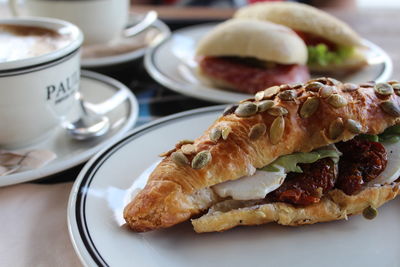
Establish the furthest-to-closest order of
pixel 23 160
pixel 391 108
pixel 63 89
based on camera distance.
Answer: pixel 63 89 → pixel 23 160 → pixel 391 108

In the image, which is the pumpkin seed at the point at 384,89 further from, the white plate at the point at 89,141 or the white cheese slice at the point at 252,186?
the white plate at the point at 89,141

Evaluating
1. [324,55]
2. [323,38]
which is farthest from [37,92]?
[323,38]

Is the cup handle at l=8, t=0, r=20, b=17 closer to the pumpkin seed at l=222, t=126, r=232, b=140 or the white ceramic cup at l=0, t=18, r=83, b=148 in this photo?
the white ceramic cup at l=0, t=18, r=83, b=148

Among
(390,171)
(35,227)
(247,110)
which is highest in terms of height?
(247,110)

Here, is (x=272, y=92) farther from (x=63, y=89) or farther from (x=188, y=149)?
(x=63, y=89)

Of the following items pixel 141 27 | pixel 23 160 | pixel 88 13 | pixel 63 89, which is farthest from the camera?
pixel 141 27

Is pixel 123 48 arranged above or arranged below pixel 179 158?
below

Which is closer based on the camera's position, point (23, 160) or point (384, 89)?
point (384, 89)
